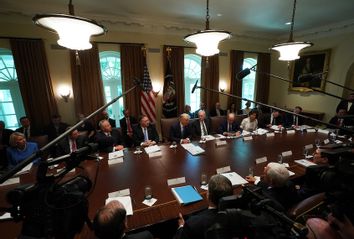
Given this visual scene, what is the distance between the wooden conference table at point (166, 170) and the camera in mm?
1814

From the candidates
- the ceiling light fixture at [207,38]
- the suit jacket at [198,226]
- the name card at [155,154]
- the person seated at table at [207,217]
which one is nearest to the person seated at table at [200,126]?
the name card at [155,154]

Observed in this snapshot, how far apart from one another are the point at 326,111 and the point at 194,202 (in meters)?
6.96

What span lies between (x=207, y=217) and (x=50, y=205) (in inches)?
43.0

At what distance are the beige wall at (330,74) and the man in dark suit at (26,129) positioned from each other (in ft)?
28.8

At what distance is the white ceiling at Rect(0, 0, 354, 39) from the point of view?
4359 mm

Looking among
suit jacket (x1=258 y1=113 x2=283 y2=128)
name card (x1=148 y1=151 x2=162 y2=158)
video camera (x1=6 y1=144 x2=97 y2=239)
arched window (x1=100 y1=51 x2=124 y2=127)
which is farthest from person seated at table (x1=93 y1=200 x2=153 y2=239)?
suit jacket (x1=258 y1=113 x2=283 y2=128)

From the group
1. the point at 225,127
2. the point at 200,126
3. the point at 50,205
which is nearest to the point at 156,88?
the point at 200,126

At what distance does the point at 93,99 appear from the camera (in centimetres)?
552

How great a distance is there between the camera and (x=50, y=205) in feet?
2.69

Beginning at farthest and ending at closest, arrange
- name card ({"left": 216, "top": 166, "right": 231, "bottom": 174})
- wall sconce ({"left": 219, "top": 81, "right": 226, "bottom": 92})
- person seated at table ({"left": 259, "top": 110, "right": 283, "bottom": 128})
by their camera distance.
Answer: wall sconce ({"left": 219, "top": 81, "right": 226, "bottom": 92}) → person seated at table ({"left": 259, "top": 110, "right": 283, "bottom": 128}) → name card ({"left": 216, "top": 166, "right": 231, "bottom": 174})

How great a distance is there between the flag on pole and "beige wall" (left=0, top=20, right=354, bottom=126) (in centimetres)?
21

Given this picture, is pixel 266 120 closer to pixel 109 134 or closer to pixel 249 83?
pixel 249 83

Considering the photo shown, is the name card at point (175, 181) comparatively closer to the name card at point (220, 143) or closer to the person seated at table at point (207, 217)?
the person seated at table at point (207, 217)

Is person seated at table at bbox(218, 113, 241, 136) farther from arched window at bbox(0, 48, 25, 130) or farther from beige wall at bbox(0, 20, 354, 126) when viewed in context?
arched window at bbox(0, 48, 25, 130)
